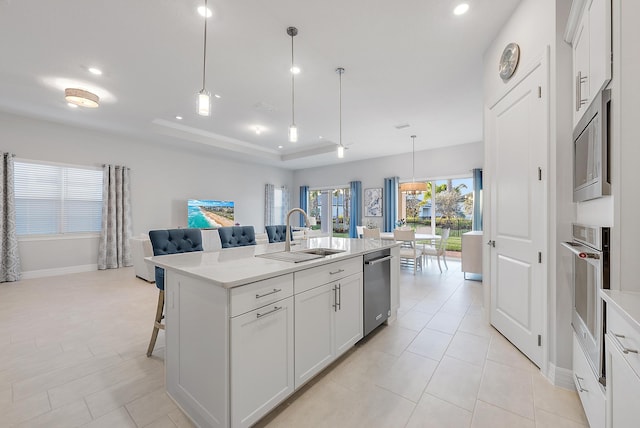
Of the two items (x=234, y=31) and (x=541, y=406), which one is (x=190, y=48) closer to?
(x=234, y=31)

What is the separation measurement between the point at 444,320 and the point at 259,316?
2388mm

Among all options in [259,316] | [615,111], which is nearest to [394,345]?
[259,316]

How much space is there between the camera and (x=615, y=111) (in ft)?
3.87

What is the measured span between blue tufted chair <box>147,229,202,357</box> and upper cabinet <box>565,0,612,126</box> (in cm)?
304

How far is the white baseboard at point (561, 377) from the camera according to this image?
1.76 meters

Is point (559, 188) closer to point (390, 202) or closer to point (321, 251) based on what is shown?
point (321, 251)

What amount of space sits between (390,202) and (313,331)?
629 centimetres

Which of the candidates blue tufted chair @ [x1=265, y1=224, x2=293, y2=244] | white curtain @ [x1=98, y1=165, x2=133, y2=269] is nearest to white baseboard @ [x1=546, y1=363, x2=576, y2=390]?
blue tufted chair @ [x1=265, y1=224, x2=293, y2=244]

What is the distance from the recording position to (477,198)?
244 inches

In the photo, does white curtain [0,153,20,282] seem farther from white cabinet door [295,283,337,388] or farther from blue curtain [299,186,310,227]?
blue curtain [299,186,310,227]

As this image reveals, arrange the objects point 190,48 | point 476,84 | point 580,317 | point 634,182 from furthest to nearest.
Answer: point 476,84 < point 190,48 < point 580,317 < point 634,182

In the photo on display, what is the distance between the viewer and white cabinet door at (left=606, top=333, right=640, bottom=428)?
0.80 meters

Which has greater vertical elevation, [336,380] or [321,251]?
[321,251]

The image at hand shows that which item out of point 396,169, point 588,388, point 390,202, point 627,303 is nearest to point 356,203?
point 390,202
